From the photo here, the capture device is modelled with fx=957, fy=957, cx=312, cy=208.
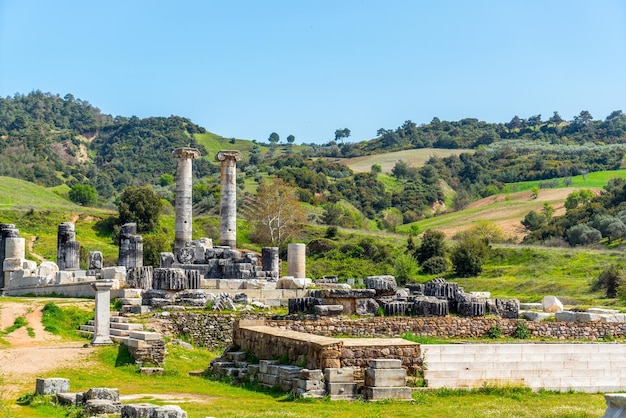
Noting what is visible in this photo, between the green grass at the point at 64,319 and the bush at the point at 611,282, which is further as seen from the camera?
the bush at the point at 611,282

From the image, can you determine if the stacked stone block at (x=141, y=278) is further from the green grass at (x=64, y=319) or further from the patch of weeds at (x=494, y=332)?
the patch of weeds at (x=494, y=332)

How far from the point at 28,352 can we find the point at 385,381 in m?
9.59

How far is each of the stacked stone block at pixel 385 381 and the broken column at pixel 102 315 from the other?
358 inches

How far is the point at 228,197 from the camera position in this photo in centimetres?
4372

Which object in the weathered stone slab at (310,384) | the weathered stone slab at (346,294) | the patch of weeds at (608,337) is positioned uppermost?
the weathered stone slab at (346,294)

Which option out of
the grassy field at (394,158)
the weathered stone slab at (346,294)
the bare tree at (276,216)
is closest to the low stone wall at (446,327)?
the weathered stone slab at (346,294)

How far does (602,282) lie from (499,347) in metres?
27.4

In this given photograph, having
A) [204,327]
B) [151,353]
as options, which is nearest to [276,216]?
[204,327]

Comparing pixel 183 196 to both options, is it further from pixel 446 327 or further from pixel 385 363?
pixel 385 363

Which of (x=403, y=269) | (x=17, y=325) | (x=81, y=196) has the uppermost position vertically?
(x=81, y=196)

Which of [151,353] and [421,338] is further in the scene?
[421,338]

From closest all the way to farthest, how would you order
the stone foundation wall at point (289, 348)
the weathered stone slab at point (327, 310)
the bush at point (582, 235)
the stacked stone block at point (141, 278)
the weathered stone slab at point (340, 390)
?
the weathered stone slab at point (340, 390), the stone foundation wall at point (289, 348), the weathered stone slab at point (327, 310), the stacked stone block at point (141, 278), the bush at point (582, 235)

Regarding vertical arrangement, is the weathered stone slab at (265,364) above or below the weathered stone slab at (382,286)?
below

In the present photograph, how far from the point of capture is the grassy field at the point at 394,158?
130750 millimetres
